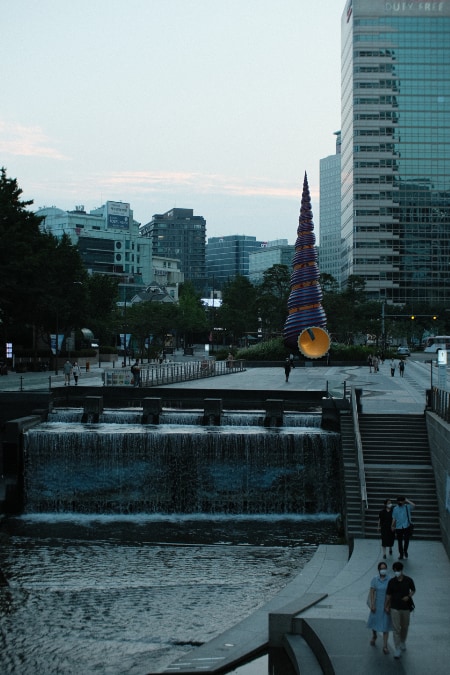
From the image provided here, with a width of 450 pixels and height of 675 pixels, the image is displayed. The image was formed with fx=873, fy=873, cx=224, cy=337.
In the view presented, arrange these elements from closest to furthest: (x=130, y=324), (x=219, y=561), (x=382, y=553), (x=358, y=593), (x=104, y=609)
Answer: (x=358, y=593) < (x=104, y=609) < (x=382, y=553) < (x=219, y=561) < (x=130, y=324)

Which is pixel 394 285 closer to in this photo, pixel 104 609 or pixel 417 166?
pixel 417 166

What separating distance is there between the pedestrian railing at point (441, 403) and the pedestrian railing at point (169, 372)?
68.2 feet

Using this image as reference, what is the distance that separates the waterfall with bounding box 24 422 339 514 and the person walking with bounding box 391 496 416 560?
10553mm

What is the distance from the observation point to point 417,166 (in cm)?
17312

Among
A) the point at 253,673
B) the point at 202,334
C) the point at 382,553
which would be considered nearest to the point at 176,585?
the point at 382,553

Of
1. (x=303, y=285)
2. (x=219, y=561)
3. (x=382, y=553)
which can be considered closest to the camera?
(x=382, y=553)

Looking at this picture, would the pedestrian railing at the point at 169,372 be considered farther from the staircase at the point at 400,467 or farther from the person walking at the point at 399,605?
the person walking at the point at 399,605

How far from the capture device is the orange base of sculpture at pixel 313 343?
7875cm

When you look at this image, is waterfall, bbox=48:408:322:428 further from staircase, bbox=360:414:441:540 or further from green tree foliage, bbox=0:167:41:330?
green tree foliage, bbox=0:167:41:330

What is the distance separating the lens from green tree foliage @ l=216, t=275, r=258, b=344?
127125mm

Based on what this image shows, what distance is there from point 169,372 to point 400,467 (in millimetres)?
30519

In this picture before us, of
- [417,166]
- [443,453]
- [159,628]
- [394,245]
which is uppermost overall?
Answer: [417,166]

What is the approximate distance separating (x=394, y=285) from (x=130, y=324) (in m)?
83.3

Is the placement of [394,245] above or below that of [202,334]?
above
